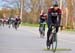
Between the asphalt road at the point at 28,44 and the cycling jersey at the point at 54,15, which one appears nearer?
the cycling jersey at the point at 54,15

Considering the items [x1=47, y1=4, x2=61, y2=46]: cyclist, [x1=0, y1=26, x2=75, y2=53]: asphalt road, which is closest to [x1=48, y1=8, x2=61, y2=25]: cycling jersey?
[x1=47, y1=4, x2=61, y2=46]: cyclist

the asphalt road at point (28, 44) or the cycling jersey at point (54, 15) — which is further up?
the cycling jersey at point (54, 15)

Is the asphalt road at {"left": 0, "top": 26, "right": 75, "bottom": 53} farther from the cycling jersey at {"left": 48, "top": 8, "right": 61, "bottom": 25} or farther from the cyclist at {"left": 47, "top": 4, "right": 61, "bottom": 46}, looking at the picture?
the cycling jersey at {"left": 48, "top": 8, "right": 61, "bottom": 25}

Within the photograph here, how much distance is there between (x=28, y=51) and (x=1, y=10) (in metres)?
84.2

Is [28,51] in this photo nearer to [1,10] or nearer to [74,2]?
[74,2]

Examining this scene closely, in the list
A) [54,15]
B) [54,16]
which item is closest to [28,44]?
[54,16]

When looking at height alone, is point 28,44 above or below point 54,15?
below

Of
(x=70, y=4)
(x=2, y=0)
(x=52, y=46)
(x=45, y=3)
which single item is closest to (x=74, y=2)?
(x=70, y=4)

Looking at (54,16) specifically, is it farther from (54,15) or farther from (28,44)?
(28,44)

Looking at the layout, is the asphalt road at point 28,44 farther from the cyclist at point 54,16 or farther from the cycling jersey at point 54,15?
the cycling jersey at point 54,15

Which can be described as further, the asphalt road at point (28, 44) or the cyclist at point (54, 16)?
the asphalt road at point (28, 44)

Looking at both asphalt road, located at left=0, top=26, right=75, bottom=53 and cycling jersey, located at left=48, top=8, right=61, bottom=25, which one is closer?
cycling jersey, located at left=48, top=8, right=61, bottom=25

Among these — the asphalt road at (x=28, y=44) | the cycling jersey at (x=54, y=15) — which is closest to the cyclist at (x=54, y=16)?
the cycling jersey at (x=54, y=15)

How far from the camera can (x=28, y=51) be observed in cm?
1426
